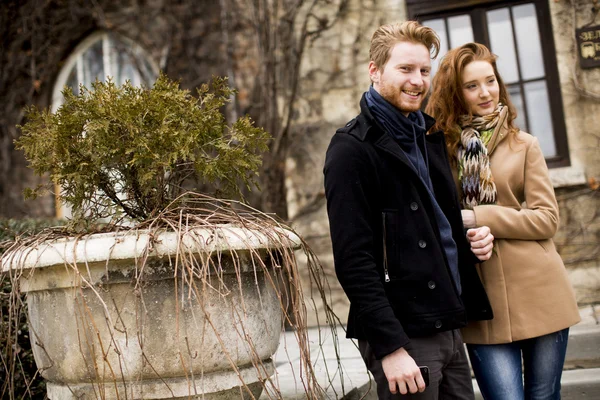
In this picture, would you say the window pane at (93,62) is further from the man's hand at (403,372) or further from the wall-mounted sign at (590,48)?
the man's hand at (403,372)

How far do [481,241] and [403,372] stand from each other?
562 millimetres

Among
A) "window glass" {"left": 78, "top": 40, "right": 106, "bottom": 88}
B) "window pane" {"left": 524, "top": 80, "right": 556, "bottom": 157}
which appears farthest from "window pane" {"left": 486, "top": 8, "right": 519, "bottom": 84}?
"window glass" {"left": 78, "top": 40, "right": 106, "bottom": 88}

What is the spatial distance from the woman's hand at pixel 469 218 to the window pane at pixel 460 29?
398 cm

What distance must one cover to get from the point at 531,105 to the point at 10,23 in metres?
5.84

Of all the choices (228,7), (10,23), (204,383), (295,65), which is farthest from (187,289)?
(10,23)

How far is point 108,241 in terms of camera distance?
213 centimetres

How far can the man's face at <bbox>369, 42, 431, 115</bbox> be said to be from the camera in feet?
6.73

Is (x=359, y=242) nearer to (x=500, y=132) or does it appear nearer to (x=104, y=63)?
(x=500, y=132)

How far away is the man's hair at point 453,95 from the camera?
7.95 feet

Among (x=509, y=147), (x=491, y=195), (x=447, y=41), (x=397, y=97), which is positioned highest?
(x=447, y=41)

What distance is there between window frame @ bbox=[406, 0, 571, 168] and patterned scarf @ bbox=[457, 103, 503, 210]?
3444mm

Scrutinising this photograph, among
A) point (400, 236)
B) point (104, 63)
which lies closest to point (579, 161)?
point (400, 236)

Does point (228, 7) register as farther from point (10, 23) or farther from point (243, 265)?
point (243, 265)

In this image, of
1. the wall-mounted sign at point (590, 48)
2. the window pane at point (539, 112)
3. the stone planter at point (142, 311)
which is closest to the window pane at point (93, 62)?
the window pane at point (539, 112)
